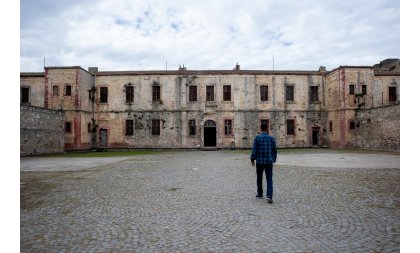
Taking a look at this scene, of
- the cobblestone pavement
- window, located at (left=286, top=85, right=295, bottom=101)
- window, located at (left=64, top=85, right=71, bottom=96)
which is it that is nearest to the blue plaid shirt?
the cobblestone pavement

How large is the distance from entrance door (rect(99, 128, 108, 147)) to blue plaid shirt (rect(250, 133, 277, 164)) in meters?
24.5

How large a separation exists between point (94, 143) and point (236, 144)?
14392mm

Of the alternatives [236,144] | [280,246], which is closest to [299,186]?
[280,246]

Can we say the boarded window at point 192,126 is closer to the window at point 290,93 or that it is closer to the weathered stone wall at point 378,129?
the window at point 290,93

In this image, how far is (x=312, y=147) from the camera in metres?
28.2

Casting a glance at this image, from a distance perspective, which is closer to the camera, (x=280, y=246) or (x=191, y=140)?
(x=280, y=246)

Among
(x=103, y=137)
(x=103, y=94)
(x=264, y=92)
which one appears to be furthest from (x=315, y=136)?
(x=103, y=94)

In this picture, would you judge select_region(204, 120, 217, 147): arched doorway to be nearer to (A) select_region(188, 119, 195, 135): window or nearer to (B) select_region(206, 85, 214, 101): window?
(A) select_region(188, 119, 195, 135): window

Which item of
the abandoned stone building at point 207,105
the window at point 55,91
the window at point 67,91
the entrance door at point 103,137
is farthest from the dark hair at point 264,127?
the window at point 55,91

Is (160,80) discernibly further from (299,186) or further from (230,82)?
(299,186)

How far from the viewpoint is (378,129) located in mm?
Answer: 23562

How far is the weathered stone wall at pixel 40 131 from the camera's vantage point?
19500 mm

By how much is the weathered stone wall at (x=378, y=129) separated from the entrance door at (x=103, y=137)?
2406 cm

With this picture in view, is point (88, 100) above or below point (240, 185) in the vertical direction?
above
